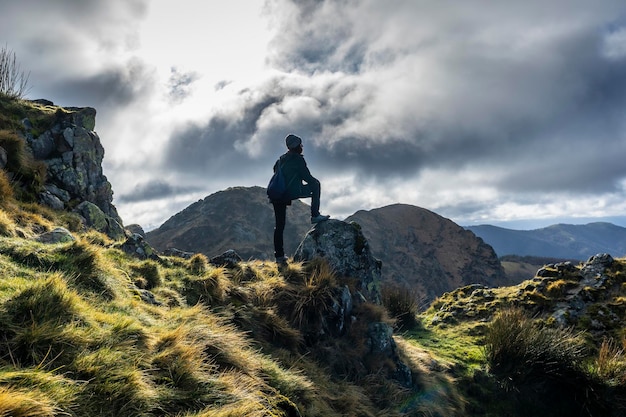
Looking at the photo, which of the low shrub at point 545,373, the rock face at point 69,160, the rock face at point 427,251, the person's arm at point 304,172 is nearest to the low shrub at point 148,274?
the person's arm at point 304,172

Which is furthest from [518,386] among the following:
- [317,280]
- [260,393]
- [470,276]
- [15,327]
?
[470,276]

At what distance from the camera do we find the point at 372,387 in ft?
26.1

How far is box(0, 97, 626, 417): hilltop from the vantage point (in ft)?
11.8

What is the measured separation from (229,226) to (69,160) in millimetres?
127131

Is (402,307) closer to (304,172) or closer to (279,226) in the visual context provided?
(279,226)

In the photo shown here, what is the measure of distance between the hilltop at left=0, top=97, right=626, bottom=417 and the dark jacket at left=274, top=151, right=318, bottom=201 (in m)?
1.63

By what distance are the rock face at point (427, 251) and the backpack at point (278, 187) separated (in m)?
93.5

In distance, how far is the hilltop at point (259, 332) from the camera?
3.60 metres

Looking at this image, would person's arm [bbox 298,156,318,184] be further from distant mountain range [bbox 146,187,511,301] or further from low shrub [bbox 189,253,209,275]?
distant mountain range [bbox 146,187,511,301]

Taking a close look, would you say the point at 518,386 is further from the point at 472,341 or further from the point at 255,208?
the point at 255,208

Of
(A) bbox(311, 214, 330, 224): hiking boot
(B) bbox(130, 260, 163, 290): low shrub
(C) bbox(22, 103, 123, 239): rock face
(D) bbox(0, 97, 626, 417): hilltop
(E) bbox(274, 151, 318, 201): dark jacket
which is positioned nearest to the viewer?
(D) bbox(0, 97, 626, 417): hilltop

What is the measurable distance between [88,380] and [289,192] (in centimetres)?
847

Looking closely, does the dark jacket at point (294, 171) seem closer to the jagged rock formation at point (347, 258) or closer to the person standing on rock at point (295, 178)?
the person standing on rock at point (295, 178)

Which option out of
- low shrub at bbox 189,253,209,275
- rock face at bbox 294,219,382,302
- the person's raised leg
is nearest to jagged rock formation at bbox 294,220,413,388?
rock face at bbox 294,219,382,302
